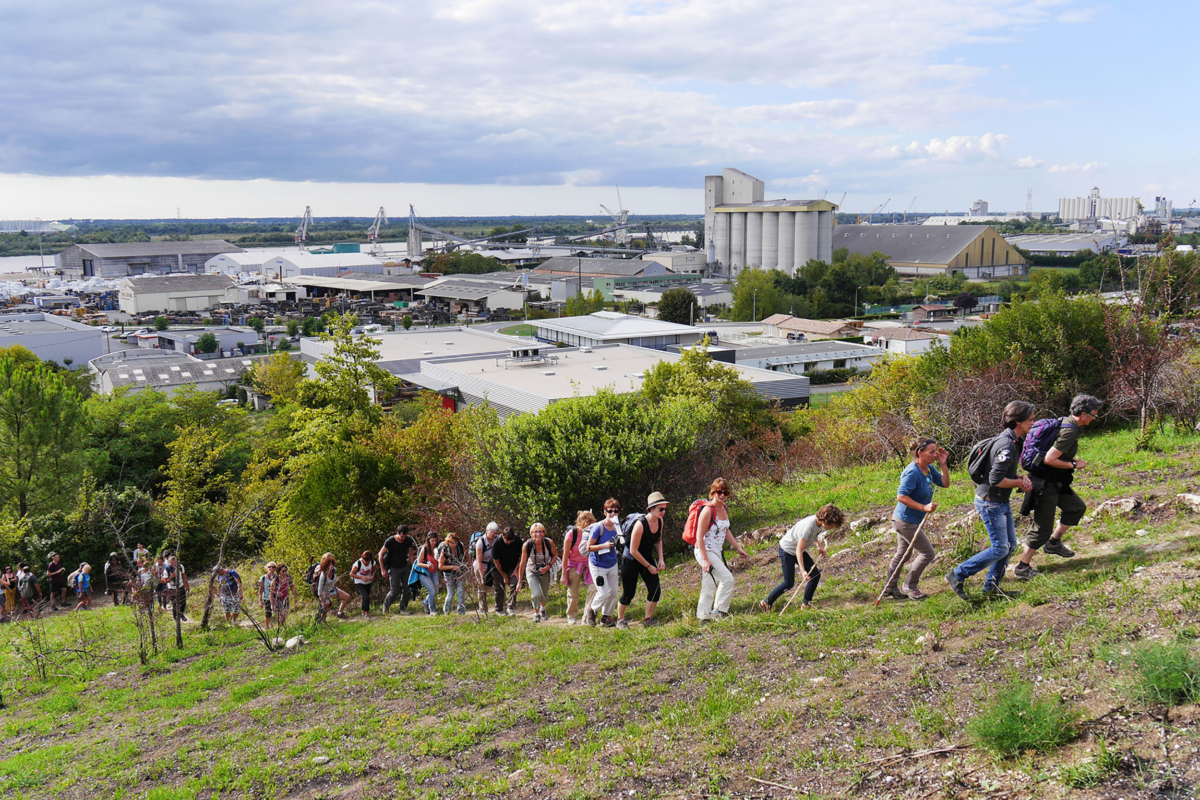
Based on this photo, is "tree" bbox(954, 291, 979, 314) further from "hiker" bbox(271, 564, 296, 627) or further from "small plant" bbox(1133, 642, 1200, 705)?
"small plant" bbox(1133, 642, 1200, 705)

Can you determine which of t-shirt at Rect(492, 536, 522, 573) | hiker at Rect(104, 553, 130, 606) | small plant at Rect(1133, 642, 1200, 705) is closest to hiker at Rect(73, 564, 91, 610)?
hiker at Rect(104, 553, 130, 606)

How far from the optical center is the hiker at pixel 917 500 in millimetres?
6445

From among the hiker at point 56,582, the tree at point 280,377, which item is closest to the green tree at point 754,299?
the tree at point 280,377

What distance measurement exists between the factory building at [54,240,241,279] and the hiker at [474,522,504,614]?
142104 millimetres

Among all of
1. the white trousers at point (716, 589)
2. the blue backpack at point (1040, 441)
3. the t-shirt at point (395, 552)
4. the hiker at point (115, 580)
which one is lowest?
the hiker at point (115, 580)

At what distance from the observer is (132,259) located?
138m

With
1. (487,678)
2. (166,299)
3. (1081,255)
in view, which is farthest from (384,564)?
(1081,255)

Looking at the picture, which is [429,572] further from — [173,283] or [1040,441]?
[173,283]

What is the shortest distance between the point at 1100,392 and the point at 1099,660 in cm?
1391

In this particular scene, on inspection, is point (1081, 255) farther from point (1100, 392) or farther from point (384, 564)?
point (384, 564)

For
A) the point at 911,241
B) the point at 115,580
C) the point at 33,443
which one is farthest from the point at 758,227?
the point at 115,580

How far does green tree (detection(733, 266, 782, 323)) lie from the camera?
70.4 m

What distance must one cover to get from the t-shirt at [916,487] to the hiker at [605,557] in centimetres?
268

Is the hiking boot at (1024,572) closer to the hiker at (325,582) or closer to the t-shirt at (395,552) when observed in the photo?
the t-shirt at (395,552)
